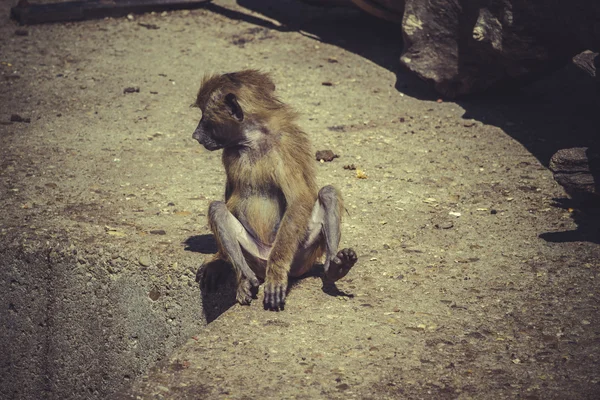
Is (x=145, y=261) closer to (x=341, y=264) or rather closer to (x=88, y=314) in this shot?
(x=88, y=314)

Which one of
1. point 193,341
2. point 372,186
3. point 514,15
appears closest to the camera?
point 193,341

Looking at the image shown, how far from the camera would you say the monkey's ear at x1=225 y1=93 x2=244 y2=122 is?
17.0 feet

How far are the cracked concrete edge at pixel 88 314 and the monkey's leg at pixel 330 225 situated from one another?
41.7 inches

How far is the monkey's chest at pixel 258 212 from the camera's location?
206 inches

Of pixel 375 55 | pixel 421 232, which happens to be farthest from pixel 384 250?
pixel 375 55

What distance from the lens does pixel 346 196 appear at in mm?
6617

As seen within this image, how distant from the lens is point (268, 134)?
5.20m

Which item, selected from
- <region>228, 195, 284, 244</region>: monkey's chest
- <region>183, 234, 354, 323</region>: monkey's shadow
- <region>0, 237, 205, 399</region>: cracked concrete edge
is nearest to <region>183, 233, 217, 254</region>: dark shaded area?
<region>183, 234, 354, 323</region>: monkey's shadow

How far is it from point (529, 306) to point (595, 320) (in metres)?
0.40

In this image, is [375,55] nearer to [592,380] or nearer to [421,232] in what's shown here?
[421,232]

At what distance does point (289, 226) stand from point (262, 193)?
37 centimetres

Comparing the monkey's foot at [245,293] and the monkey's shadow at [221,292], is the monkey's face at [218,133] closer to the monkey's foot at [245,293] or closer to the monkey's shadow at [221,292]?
the monkey's shadow at [221,292]

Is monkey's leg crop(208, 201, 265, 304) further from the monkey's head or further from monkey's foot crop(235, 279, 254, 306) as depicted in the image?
the monkey's head

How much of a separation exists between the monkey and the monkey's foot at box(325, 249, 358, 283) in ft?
0.18
